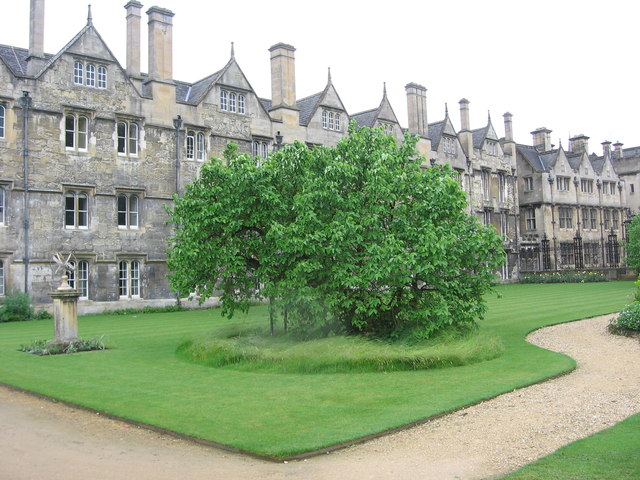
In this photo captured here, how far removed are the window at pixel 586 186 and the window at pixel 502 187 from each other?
37.2ft

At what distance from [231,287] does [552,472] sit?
34.3 ft

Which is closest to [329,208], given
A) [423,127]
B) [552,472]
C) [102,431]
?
[102,431]

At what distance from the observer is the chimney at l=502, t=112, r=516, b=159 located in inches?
2122

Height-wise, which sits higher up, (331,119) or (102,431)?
(331,119)

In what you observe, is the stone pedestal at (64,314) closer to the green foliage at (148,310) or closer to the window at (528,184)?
the green foliage at (148,310)

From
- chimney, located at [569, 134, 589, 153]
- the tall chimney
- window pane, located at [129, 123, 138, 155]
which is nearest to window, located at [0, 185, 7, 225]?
window pane, located at [129, 123, 138, 155]

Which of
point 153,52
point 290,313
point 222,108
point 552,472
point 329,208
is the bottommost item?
point 552,472

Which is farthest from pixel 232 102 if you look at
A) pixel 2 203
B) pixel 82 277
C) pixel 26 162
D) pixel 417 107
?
pixel 417 107

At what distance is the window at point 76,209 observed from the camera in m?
28.4

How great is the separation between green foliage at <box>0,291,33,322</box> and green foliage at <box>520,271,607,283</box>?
37.1 metres

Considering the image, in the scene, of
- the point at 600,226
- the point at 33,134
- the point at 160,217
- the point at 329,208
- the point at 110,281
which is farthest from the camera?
the point at 600,226

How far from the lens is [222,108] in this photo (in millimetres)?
34000

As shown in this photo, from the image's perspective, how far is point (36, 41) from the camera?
28000mm

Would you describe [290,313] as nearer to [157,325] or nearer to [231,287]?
[231,287]
